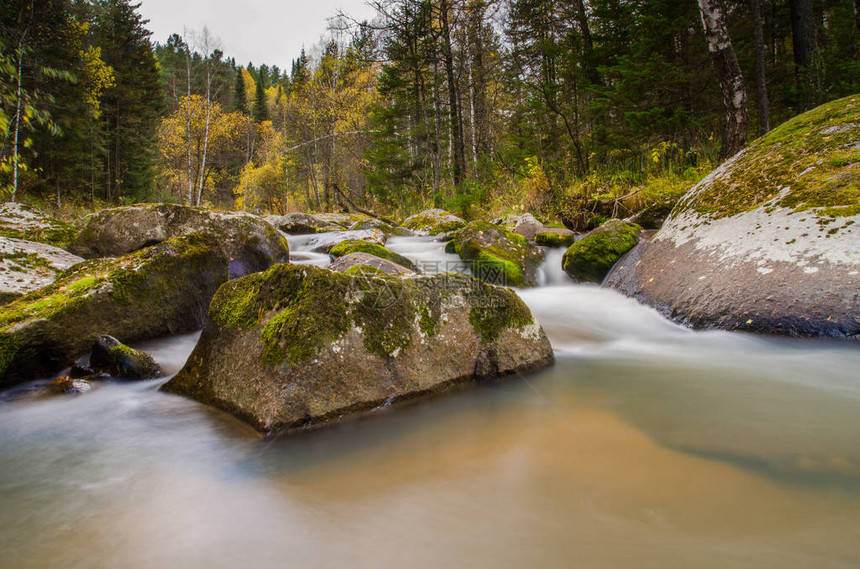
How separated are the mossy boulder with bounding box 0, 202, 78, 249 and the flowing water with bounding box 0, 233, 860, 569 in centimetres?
420

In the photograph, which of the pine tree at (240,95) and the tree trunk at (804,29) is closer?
the tree trunk at (804,29)

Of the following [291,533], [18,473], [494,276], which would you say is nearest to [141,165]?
[494,276]

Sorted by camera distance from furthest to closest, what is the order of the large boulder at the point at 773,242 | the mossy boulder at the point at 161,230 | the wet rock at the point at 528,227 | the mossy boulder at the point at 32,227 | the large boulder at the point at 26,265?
1. the wet rock at the point at 528,227
2. the mossy boulder at the point at 161,230
3. the mossy boulder at the point at 32,227
4. the large boulder at the point at 26,265
5. the large boulder at the point at 773,242

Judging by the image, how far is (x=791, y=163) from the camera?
15.3 ft

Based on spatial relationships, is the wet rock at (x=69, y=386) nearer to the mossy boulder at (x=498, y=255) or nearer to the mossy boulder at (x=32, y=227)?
the mossy boulder at (x=32, y=227)

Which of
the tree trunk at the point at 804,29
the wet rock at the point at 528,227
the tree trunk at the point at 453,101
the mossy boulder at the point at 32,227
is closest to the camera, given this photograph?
the mossy boulder at the point at 32,227

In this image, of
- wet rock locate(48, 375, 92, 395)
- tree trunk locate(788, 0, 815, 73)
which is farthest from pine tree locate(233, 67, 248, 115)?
wet rock locate(48, 375, 92, 395)

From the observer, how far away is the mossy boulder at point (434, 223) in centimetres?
1207

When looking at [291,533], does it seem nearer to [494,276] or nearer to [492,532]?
[492,532]

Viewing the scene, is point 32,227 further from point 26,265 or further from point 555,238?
point 555,238

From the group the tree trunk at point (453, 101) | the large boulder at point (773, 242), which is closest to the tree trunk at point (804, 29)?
the large boulder at point (773, 242)

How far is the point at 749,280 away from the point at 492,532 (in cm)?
380

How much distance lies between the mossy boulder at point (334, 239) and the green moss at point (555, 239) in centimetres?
374

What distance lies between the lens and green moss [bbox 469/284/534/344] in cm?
317
